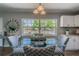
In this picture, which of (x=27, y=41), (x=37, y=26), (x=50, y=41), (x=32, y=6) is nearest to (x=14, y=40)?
(x=27, y=41)

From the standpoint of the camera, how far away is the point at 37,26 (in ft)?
7.79

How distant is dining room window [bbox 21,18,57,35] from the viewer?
229cm

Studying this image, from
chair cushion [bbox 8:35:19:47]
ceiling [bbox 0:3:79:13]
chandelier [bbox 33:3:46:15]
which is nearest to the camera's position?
ceiling [bbox 0:3:79:13]

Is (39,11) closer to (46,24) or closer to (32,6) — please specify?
(46,24)

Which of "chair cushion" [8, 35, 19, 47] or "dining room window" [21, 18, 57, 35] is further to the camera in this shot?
"chair cushion" [8, 35, 19, 47]

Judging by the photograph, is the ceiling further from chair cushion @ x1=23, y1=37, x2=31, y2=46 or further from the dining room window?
chair cushion @ x1=23, y1=37, x2=31, y2=46

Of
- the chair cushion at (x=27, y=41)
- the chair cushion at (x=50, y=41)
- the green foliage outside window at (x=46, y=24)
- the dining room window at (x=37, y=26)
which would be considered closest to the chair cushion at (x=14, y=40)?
the chair cushion at (x=27, y=41)

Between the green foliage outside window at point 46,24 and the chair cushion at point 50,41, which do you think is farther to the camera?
the chair cushion at point 50,41

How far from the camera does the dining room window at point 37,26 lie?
229 centimetres

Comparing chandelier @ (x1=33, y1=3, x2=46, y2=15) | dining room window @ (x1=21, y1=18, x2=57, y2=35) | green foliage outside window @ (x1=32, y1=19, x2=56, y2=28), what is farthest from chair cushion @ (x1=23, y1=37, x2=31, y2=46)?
chandelier @ (x1=33, y1=3, x2=46, y2=15)

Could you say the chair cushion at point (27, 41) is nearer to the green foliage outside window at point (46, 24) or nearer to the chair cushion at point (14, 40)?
the chair cushion at point (14, 40)

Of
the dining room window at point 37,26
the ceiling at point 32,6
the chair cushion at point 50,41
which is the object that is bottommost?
the chair cushion at point 50,41

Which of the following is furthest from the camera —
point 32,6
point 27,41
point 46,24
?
point 27,41

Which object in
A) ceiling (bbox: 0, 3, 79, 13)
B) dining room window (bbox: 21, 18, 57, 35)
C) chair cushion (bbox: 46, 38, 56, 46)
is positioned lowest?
chair cushion (bbox: 46, 38, 56, 46)
